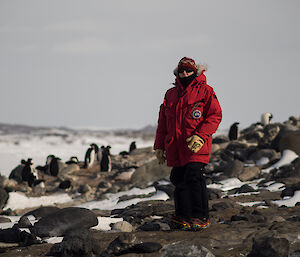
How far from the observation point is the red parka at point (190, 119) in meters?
4.80

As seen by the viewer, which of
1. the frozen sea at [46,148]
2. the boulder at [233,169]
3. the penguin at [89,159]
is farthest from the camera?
the frozen sea at [46,148]

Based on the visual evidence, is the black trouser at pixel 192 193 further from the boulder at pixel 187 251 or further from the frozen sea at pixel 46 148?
the frozen sea at pixel 46 148

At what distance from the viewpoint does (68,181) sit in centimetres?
1523

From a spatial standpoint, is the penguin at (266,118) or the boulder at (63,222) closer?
the boulder at (63,222)

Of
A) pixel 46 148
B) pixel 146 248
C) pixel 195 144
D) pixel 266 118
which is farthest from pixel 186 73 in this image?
pixel 46 148

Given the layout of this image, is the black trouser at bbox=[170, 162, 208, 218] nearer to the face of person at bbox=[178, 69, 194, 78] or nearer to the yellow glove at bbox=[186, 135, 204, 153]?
the yellow glove at bbox=[186, 135, 204, 153]

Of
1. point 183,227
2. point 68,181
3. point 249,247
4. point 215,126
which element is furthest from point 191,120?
point 68,181

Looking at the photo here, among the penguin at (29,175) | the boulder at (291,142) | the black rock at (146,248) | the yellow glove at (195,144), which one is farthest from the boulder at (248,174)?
the penguin at (29,175)

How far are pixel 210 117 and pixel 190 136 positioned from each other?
312mm

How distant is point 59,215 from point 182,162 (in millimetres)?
1689

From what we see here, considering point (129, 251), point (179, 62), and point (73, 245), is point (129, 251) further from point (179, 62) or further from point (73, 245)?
point (179, 62)

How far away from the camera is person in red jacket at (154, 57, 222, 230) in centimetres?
480

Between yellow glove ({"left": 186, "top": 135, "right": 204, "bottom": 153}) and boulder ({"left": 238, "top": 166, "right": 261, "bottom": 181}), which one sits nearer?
yellow glove ({"left": 186, "top": 135, "right": 204, "bottom": 153})

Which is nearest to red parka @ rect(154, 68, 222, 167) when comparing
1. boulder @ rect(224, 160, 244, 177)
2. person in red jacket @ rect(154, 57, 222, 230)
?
person in red jacket @ rect(154, 57, 222, 230)
